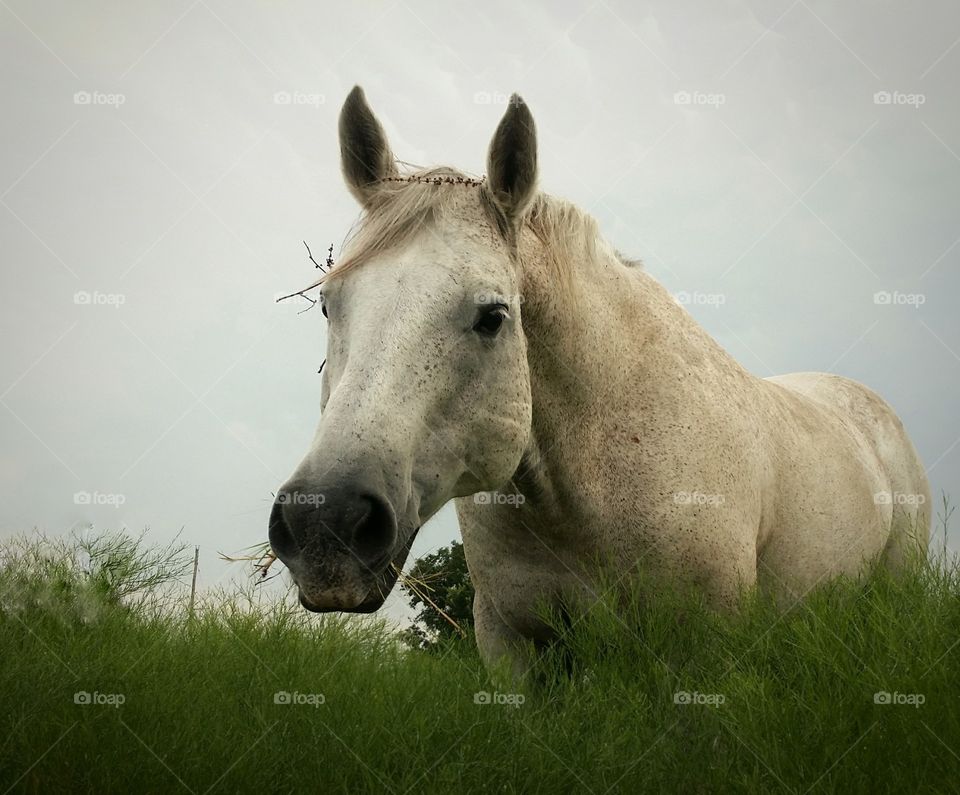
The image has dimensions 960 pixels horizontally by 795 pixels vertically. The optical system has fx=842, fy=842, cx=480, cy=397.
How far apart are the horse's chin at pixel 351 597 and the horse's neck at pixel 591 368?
120cm

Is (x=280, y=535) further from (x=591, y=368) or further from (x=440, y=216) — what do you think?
(x=591, y=368)

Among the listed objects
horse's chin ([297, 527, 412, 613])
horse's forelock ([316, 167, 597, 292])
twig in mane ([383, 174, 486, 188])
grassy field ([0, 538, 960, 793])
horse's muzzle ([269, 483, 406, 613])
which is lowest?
grassy field ([0, 538, 960, 793])

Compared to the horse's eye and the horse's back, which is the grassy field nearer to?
the horse's back

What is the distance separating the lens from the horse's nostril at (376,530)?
2789 millimetres

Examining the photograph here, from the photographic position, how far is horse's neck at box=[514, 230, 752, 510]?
3900 mm

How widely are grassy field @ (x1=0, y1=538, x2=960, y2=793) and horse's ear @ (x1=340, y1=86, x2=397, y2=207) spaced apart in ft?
7.48

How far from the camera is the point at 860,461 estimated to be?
5875mm

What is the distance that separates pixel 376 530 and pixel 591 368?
163 centimetres

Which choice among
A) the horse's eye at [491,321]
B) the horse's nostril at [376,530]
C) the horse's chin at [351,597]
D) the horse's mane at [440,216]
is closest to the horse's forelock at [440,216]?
the horse's mane at [440,216]

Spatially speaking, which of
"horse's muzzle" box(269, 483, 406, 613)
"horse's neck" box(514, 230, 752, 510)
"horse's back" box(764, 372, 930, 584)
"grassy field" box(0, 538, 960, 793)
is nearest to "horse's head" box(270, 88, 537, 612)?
"horse's muzzle" box(269, 483, 406, 613)

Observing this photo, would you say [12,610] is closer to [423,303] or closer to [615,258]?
[423,303]

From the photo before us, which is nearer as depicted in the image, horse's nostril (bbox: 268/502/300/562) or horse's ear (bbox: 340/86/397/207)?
horse's nostril (bbox: 268/502/300/562)

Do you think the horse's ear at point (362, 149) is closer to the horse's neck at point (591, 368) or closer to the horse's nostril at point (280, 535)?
the horse's neck at point (591, 368)

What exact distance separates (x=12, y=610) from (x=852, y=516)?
5.02 metres
